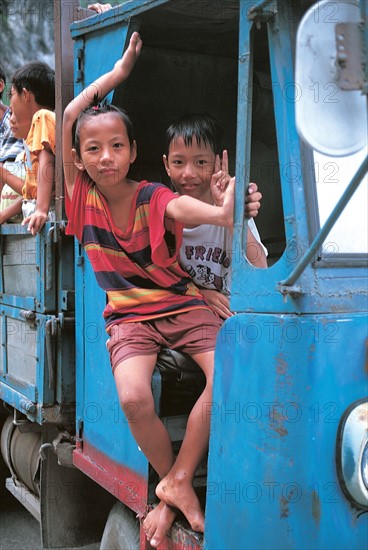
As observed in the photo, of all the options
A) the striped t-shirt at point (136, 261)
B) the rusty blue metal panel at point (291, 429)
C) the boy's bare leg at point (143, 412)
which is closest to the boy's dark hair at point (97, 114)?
the striped t-shirt at point (136, 261)

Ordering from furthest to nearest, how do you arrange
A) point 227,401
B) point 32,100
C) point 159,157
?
point 32,100, point 159,157, point 227,401

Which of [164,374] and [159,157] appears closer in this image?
[164,374]

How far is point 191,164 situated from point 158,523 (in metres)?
1.30

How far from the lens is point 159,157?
318 cm

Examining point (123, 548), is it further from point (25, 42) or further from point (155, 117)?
point (25, 42)

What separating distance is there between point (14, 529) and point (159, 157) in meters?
2.67

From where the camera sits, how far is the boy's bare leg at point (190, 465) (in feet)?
6.64

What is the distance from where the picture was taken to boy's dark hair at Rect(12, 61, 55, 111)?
11.3 feet

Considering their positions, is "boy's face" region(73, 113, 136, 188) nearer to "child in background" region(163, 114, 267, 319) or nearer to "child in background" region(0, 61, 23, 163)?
"child in background" region(163, 114, 267, 319)

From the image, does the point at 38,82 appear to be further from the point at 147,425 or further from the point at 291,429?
the point at 291,429

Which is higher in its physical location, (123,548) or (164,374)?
(164,374)

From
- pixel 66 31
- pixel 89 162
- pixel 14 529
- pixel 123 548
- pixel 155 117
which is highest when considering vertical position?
pixel 66 31

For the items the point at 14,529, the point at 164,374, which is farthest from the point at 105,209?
the point at 14,529

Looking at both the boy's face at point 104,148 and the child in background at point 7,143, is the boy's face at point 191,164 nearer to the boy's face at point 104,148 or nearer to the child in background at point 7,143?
the boy's face at point 104,148
